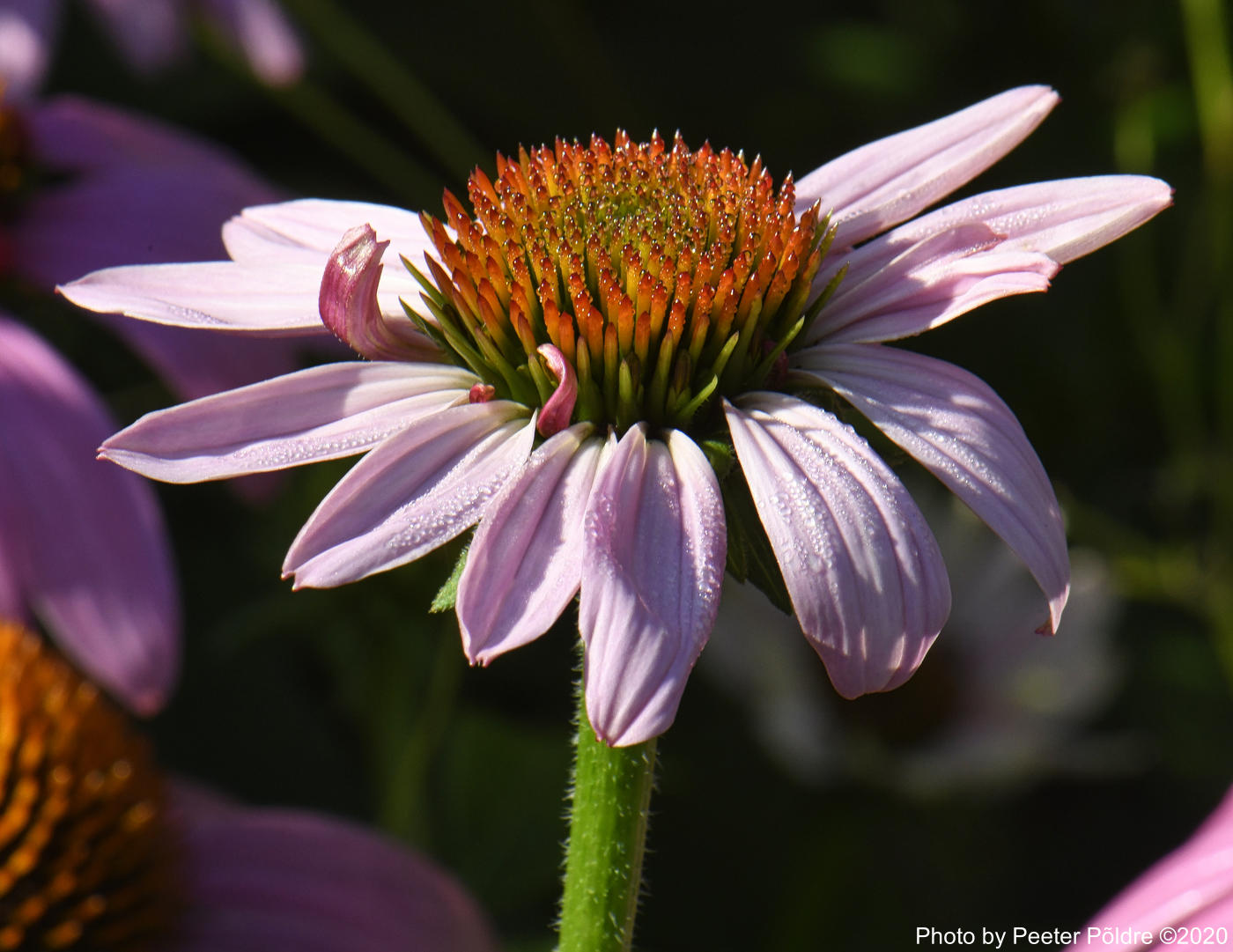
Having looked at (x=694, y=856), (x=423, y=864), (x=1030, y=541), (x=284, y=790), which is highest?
(x=1030, y=541)

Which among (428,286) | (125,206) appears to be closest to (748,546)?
(428,286)

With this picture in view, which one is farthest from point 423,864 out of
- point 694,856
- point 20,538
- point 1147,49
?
point 1147,49

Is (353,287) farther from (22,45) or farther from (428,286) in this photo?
(22,45)

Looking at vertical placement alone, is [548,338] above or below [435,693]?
above

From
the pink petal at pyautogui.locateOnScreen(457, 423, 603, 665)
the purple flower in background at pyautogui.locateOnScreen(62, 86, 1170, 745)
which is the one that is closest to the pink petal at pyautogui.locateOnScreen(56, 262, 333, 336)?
the purple flower in background at pyautogui.locateOnScreen(62, 86, 1170, 745)

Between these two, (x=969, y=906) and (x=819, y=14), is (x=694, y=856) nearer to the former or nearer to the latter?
(x=969, y=906)

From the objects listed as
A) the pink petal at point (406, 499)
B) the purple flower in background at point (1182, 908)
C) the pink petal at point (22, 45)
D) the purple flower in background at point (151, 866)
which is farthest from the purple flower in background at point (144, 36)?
the purple flower in background at point (1182, 908)
